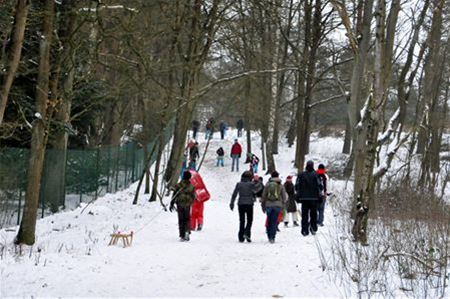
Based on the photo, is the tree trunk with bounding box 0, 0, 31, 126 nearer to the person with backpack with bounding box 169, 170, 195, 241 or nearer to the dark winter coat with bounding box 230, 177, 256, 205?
the person with backpack with bounding box 169, 170, 195, 241

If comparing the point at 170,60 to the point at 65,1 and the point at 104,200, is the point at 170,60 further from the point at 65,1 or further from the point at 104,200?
the point at 65,1

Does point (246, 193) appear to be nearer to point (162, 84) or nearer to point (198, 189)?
point (198, 189)

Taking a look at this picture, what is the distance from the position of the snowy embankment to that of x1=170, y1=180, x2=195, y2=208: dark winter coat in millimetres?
864

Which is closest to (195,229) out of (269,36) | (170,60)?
(170,60)

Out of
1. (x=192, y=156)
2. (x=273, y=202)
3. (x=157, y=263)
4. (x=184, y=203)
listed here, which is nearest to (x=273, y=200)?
(x=273, y=202)

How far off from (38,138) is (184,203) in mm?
3772

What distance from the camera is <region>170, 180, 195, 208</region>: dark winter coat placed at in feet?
43.4

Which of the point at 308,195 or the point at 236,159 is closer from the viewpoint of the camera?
the point at 308,195

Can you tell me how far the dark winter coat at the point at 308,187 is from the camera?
13875mm

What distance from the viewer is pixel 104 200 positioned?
2161 centimetres

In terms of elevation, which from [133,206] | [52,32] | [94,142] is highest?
[52,32]

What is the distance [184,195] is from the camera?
1328 centimetres

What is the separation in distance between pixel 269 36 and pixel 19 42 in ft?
76.6

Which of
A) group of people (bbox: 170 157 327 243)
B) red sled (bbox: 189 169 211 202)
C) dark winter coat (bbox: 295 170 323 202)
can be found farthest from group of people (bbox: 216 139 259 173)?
group of people (bbox: 170 157 327 243)
